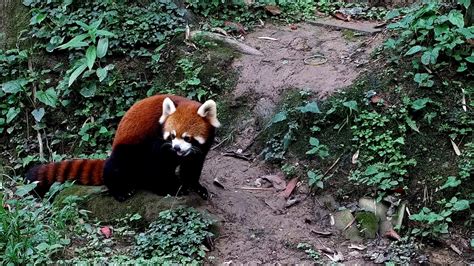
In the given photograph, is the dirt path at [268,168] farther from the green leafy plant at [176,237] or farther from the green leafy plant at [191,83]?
the green leafy plant at [191,83]

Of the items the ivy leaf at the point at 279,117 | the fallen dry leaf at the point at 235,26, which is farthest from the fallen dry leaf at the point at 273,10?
the ivy leaf at the point at 279,117

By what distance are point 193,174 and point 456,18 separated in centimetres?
265

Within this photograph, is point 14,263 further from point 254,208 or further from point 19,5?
point 19,5

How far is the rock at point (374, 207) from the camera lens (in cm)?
492

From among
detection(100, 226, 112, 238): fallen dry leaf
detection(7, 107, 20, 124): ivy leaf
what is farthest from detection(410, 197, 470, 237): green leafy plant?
detection(7, 107, 20, 124): ivy leaf

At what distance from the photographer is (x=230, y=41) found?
22.5 feet

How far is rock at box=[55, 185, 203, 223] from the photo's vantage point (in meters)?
4.78

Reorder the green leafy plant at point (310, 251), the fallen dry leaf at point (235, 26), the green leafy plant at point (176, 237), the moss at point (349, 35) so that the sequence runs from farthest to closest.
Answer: the fallen dry leaf at point (235, 26), the moss at point (349, 35), the green leafy plant at point (310, 251), the green leafy plant at point (176, 237)

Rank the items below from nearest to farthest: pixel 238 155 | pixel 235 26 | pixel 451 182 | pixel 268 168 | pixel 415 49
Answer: pixel 451 182, pixel 415 49, pixel 268 168, pixel 238 155, pixel 235 26

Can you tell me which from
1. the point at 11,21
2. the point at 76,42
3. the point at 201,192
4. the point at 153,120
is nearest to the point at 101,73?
the point at 76,42

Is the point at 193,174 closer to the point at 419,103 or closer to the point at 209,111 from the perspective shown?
the point at 209,111

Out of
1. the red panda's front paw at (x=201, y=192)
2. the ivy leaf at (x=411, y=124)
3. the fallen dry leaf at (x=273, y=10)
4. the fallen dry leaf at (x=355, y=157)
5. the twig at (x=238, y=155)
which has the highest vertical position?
the fallen dry leaf at (x=273, y=10)

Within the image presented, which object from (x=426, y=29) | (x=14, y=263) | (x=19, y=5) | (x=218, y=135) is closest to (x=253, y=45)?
(x=218, y=135)

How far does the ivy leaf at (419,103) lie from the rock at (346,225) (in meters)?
1.07
